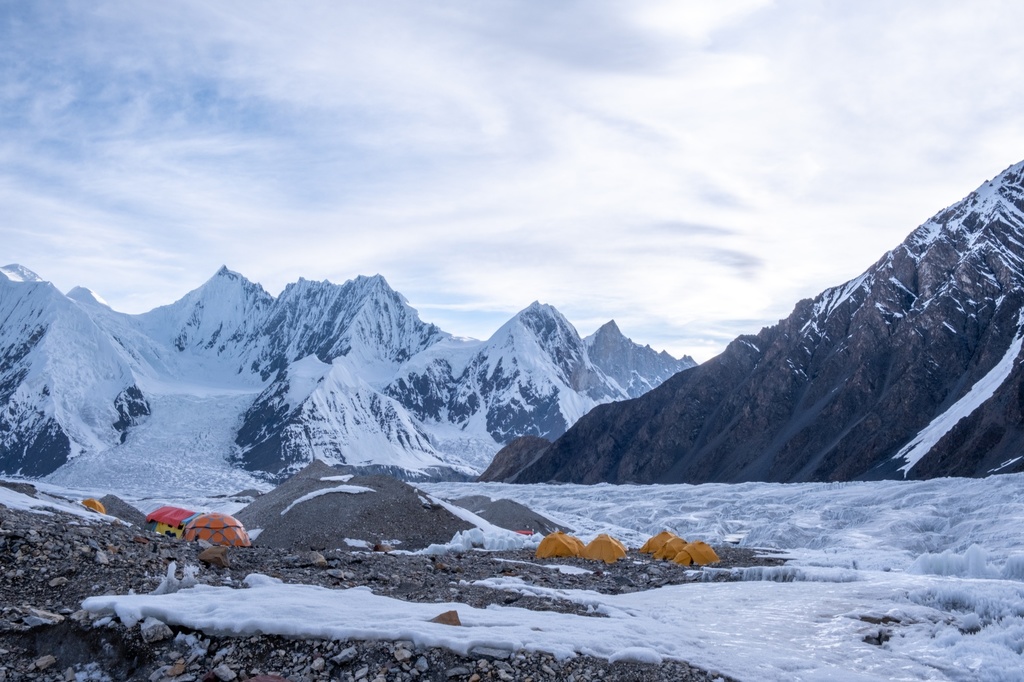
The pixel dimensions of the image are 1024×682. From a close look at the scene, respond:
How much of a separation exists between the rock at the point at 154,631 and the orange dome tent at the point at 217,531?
19.0 meters

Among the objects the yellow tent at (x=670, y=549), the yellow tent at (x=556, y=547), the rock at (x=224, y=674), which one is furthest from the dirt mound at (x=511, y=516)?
the rock at (x=224, y=674)

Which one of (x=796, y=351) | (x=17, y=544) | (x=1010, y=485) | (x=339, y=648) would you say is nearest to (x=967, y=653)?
(x=339, y=648)

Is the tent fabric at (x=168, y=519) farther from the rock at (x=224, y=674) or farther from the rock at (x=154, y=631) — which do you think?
the rock at (x=224, y=674)

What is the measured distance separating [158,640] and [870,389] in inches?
5096

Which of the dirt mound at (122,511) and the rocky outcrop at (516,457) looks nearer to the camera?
the dirt mound at (122,511)

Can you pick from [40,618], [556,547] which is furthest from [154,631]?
[556,547]

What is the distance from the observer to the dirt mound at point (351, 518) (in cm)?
3781

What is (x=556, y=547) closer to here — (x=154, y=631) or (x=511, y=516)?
(x=154, y=631)

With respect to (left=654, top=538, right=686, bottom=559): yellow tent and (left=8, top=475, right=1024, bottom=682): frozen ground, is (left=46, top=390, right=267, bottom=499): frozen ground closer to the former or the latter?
(left=654, top=538, right=686, bottom=559): yellow tent

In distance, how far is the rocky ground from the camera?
11367mm

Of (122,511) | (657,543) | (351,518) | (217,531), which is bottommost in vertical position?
(122,511)

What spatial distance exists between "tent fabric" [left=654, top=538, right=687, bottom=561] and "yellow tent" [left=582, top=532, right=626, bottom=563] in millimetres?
3067

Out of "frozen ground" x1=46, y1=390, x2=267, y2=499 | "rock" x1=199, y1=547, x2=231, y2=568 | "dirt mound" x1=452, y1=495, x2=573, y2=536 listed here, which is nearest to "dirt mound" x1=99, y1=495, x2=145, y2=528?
"dirt mound" x1=452, y1=495, x2=573, y2=536

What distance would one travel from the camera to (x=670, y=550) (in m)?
36.2
